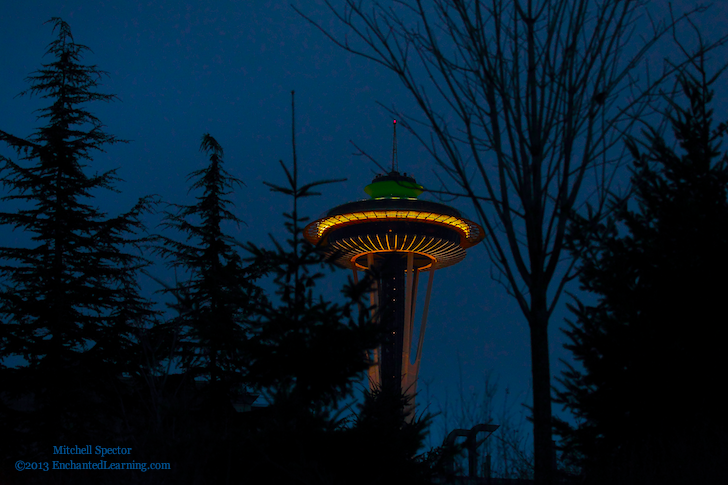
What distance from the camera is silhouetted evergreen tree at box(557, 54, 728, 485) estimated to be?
7.78m

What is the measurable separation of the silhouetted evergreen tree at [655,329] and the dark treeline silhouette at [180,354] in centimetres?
243

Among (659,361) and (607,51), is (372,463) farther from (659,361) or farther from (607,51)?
(607,51)

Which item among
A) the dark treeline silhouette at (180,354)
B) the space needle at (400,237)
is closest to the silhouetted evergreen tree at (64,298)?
the dark treeline silhouette at (180,354)

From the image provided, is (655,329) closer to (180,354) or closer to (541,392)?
(541,392)

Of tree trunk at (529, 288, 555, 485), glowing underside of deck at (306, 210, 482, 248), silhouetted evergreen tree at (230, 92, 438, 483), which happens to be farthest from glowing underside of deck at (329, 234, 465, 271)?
tree trunk at (529, 288, 555, 485)

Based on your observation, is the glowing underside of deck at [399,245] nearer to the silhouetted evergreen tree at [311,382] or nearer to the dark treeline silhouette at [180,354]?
the dark treeline silhouette at [180,354]

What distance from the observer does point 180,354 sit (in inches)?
680

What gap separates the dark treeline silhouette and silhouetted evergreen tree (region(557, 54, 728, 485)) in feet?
7.96

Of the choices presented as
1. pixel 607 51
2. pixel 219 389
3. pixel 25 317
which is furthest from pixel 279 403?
pixel 25 317

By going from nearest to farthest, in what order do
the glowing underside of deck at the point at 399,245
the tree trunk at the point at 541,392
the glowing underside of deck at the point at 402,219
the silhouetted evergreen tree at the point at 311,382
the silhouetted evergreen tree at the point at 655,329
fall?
the tree trunk at the point at 541,392 < the silhouetted evergreen tree at the point at 311,382 < the silhouetted evergreen tree at the point at 655,329 < the glowing underside of deck at the point at 402,219 < the glowing underside of deck at the point at 399,245

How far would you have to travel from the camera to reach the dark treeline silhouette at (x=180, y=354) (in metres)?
7.06

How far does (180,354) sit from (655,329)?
42.5 feet

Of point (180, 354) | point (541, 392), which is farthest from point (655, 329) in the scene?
point (180, 354)

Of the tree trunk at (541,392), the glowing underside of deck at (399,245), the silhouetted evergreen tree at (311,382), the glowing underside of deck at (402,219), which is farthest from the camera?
the glowing underside of deck at (399,245)
